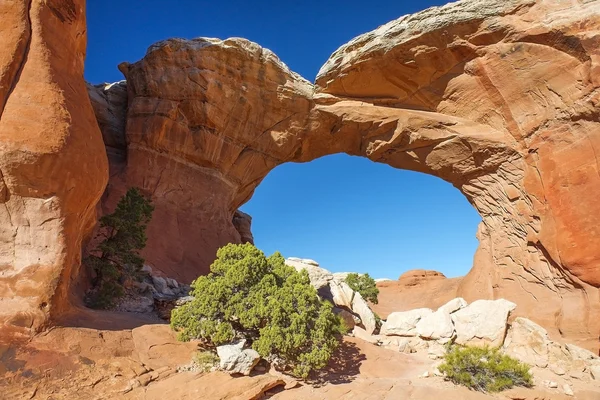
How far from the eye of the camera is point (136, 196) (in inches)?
587

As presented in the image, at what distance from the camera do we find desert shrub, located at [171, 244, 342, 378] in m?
9.29

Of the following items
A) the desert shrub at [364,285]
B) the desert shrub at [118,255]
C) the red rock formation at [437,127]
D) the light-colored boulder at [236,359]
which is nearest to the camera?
the light-colored boulder at [236,359]

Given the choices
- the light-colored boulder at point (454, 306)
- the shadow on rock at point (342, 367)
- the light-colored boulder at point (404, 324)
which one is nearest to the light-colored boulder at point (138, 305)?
the shadow on rock at point (342, 367)

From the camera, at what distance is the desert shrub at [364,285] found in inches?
1201

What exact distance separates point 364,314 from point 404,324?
178cm

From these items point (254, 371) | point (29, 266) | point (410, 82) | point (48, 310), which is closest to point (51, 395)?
point (48, 310)

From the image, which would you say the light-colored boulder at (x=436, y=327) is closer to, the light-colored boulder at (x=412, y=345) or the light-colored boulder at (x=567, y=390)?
the light-colored boulder at (x=412, y=345)

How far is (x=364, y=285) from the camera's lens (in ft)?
103

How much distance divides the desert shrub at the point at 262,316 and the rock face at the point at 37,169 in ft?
10.8

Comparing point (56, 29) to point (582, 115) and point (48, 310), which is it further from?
point (582, 115)

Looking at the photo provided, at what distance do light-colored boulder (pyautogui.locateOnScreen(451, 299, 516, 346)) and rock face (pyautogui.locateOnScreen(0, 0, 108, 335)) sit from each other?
44.3ft

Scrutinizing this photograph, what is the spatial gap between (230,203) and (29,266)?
636 inches

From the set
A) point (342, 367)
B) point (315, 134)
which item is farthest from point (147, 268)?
point (315, 134)

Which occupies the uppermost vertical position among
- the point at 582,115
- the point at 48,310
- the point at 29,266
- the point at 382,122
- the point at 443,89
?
the point at 443,89
